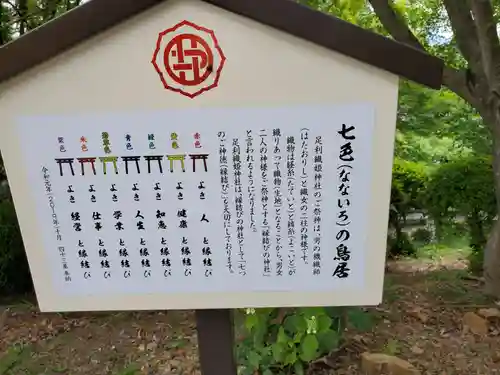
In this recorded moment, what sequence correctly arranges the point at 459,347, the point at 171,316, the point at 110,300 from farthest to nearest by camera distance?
the point at 171,316, the point at 459,347, the point at 110,300

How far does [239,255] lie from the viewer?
5.67 ft

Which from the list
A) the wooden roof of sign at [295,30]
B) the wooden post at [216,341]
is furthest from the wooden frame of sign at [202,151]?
the wooden post at [216,341]

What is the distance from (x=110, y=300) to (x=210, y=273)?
349mm

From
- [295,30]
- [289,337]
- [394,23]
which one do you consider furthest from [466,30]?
[295,30]

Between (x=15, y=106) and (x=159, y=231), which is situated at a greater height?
(x=15, y=106)

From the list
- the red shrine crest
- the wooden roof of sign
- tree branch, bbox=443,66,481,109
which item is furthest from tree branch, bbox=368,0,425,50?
the red shrine crest

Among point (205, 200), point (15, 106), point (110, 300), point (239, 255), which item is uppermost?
point (15, 106)

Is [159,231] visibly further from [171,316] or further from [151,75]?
[171,316]

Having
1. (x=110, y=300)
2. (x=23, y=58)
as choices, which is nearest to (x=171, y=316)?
(x=110, y=300)

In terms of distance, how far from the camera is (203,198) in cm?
167

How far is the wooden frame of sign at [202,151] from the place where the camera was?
153 cm

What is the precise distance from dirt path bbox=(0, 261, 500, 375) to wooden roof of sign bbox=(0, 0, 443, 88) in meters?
1.95

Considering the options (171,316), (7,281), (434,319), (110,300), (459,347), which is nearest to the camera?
(110,300)

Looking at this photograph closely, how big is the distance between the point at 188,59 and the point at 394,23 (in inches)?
93.4
